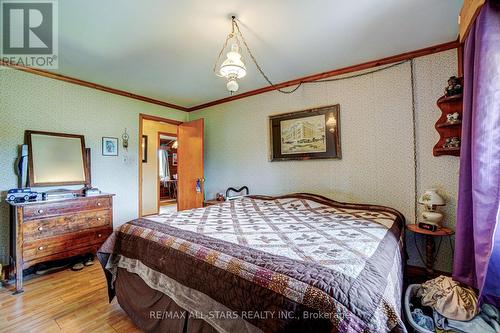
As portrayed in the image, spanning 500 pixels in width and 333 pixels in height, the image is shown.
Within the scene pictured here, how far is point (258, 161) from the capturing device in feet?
12.1

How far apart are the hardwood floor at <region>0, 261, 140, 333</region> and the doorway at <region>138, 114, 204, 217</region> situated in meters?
1.55

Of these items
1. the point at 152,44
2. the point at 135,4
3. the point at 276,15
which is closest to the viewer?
the point at 135,4

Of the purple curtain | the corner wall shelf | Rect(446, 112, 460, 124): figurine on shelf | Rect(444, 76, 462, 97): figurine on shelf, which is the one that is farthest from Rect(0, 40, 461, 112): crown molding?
the purple curtain

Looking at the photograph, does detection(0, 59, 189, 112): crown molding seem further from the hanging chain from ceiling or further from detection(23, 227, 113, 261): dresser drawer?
detection(23, 227, 113, 261): dresser drawer

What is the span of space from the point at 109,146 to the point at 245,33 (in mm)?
2695

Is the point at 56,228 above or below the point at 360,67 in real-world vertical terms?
below

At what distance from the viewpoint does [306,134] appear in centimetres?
318

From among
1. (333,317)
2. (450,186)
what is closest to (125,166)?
(333,317)

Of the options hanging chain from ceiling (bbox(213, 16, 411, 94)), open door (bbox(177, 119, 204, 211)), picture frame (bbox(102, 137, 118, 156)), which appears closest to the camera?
hanging chain from ceiling (bbox(213, 16, 411, 94))

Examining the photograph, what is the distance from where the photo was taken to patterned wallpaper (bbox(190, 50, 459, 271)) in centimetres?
236

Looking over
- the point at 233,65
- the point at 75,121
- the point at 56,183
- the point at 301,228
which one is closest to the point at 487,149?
the point at 301,228

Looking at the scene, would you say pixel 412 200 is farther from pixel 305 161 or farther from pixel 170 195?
pixel 170 195

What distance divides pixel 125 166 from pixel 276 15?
315cm
